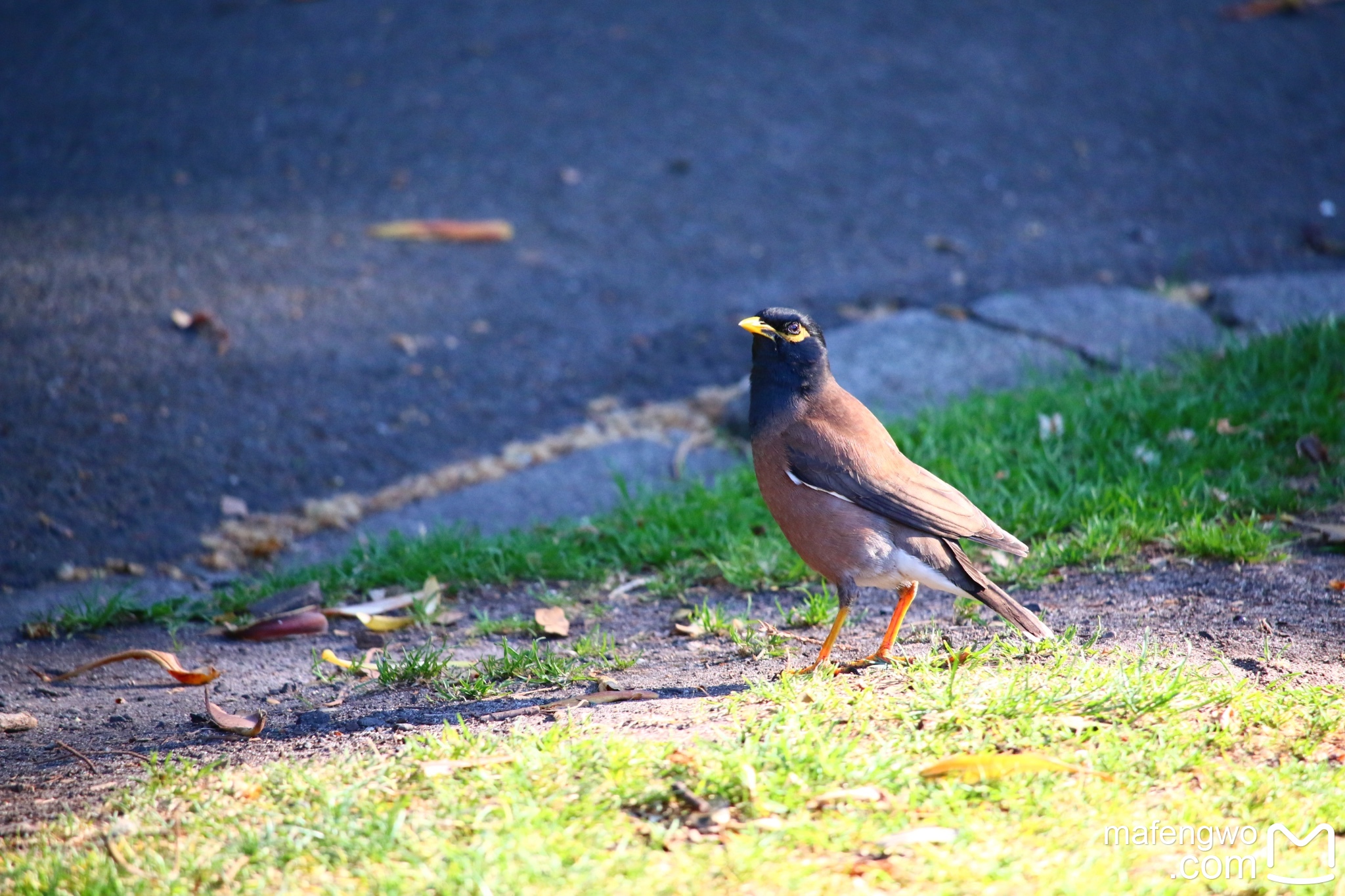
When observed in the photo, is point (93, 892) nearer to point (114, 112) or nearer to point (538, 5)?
point (114, 112)

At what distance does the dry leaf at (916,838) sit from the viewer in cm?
284

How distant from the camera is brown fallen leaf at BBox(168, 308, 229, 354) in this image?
7186 mm

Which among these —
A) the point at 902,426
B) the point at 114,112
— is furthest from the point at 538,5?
the point at 902,426

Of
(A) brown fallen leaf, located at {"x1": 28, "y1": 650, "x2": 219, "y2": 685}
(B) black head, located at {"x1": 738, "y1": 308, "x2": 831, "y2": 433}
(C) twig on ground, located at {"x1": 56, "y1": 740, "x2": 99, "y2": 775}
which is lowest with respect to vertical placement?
(A) brown fallen leaf, located at {"x1": 28, "y1": 650, "x2": 219, "y2": 685}

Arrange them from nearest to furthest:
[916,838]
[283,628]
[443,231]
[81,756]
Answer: [916,838] → [81,756] → [283,628] → [443,231]

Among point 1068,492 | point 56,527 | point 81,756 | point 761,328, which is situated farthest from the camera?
point 56,527

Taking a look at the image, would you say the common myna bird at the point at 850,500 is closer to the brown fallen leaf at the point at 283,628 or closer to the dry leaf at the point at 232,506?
the brown fallen leaf at the point at 283,628

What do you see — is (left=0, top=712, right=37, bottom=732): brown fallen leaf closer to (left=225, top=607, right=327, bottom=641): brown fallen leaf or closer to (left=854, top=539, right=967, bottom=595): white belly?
(left=225, top=607, right=327, bottom=641): brown fallen leaf

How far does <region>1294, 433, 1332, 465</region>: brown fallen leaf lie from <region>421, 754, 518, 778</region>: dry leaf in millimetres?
4153

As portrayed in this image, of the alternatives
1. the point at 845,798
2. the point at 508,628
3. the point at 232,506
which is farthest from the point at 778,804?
the point at 232,506

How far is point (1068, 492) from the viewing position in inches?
211

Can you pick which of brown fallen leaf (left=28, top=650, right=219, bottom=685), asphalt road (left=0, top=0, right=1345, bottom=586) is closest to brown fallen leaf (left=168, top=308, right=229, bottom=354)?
asphalt road (left=0, top=0, right=1345, bottom=586)

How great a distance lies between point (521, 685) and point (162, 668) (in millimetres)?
1478

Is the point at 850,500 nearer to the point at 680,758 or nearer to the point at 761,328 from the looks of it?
the point at 761,328
